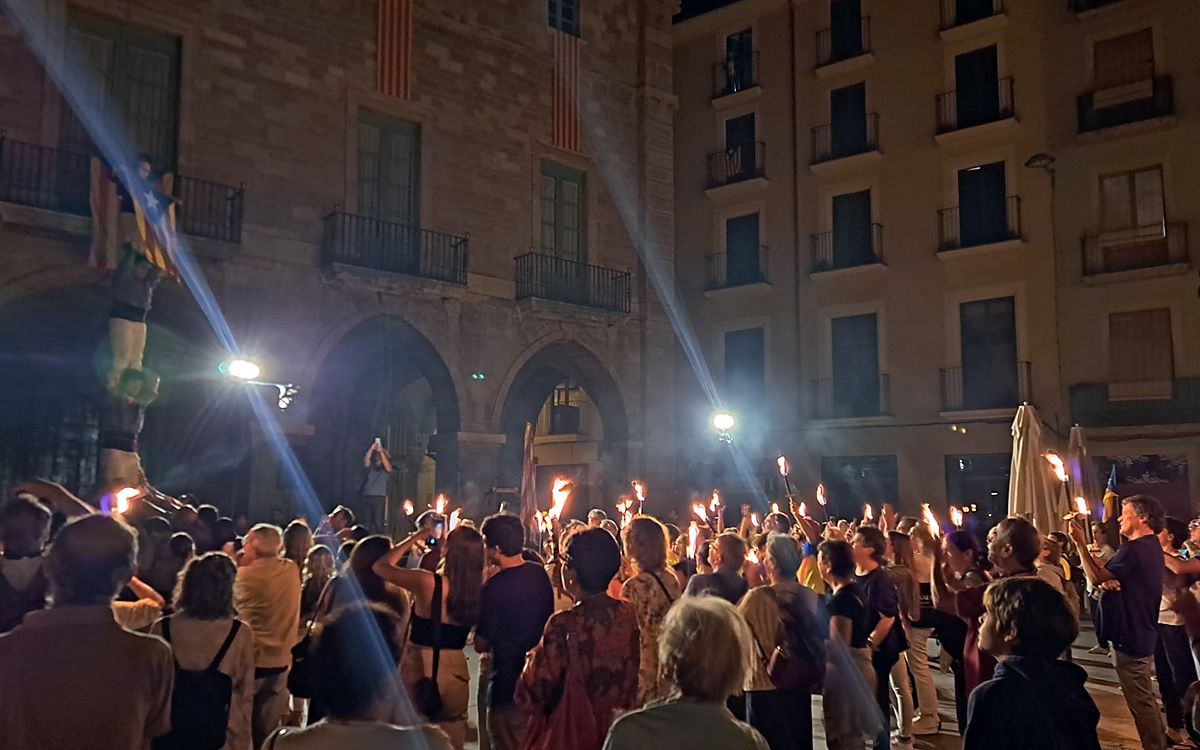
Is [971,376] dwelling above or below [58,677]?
above

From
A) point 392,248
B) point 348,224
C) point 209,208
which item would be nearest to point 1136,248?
point 392,248

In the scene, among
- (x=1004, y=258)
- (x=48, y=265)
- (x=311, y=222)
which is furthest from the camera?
(x=1004, y=258)

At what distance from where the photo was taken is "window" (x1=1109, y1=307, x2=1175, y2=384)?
756 inches

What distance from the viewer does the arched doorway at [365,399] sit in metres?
17.7

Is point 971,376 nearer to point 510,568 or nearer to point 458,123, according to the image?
point 458,123

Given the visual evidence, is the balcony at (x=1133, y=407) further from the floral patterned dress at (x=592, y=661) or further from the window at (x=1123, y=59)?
the floral patterned dress at (x=592, y=661)

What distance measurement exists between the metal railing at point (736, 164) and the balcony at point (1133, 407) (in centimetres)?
928

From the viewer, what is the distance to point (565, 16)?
68.2ft

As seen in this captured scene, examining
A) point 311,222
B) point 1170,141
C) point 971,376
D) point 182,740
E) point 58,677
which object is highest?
→ point 1170,141

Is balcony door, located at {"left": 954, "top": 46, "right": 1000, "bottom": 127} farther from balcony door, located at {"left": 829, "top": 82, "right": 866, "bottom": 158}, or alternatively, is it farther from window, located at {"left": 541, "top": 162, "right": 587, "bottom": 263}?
window, located at {"left": 541, "top": 162, "right": 587, "bottom": 263}

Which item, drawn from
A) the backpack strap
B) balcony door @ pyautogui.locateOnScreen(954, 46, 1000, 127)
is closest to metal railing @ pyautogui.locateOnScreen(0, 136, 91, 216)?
the backpack strap

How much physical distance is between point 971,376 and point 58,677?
68.7 feet

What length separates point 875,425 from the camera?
22219mm

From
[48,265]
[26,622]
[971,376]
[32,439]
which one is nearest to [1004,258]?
[971,376]
